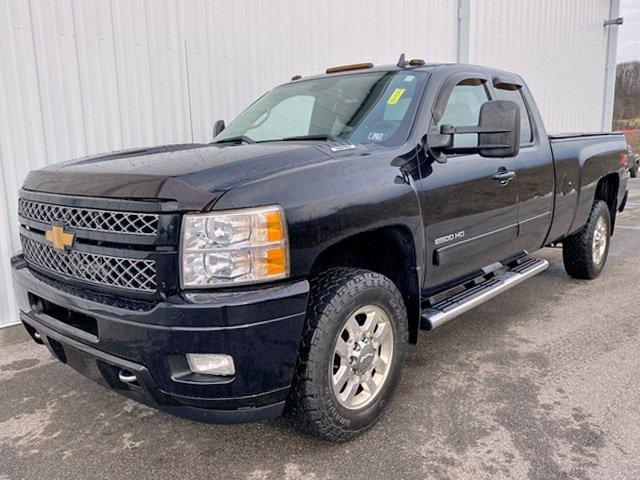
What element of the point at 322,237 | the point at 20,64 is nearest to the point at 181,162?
the point at 322,237

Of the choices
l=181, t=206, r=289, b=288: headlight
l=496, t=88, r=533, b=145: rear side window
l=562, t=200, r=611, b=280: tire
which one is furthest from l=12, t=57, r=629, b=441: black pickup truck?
l=562, t=200, r=611, b=280: tire

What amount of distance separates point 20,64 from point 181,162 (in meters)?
2.81

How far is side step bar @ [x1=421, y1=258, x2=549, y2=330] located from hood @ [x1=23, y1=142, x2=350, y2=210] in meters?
1.07

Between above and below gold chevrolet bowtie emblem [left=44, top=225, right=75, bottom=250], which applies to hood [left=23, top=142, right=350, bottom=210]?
above

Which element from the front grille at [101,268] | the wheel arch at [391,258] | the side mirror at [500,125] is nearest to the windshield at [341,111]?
the side mirror at [500,125]

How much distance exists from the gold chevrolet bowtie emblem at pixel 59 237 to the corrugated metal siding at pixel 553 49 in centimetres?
836

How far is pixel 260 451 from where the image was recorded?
8.48ft

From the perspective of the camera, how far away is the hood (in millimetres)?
2057

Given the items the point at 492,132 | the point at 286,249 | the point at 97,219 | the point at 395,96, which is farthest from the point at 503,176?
the point at 97,219

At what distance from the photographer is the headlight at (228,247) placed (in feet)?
6.62

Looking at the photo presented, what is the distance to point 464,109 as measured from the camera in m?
3.54

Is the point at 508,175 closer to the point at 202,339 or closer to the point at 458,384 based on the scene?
the point at 458,384

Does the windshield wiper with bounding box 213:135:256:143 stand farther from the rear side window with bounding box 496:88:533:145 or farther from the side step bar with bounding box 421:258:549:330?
the rear side window with bounding box 496:88:533:145

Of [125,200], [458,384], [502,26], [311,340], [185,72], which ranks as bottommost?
[458,384]
